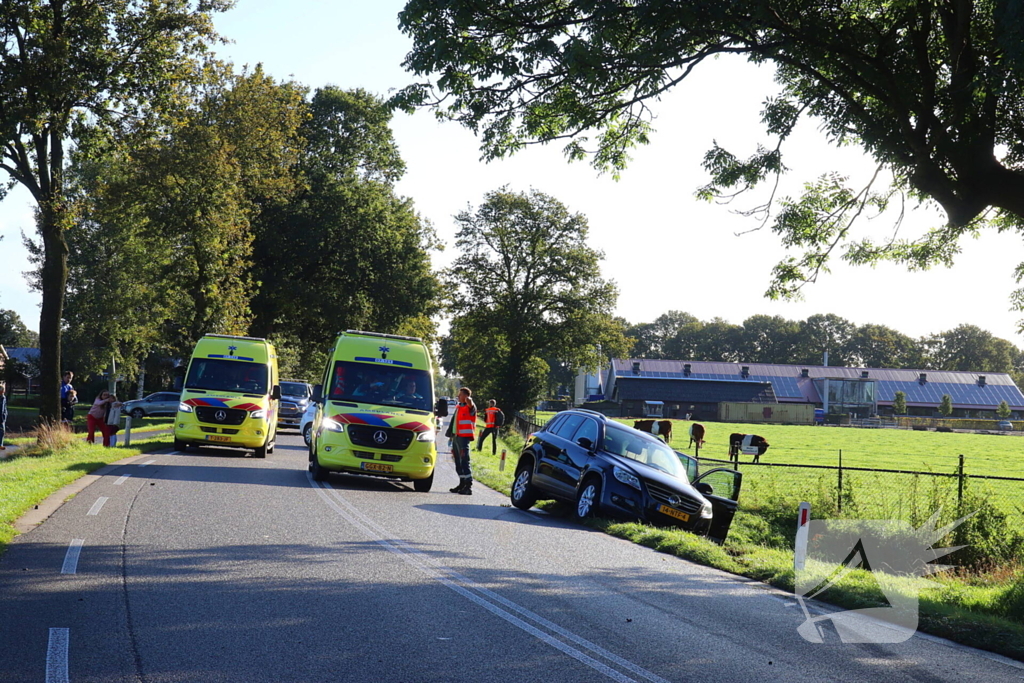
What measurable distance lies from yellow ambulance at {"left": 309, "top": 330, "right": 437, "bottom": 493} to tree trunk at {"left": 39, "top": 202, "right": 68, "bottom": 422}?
11.1m

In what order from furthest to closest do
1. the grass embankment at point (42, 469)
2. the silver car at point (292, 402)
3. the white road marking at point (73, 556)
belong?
the silver car at point (292, 402)
the grass embankment at point (42, 469)
the white road marking at point (73, 556)

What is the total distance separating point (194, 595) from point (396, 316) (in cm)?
4065

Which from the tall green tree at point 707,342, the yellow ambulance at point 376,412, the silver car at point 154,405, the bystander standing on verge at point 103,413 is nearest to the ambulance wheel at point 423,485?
the yellow ambulance at point 376,412

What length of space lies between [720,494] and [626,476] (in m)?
3.15

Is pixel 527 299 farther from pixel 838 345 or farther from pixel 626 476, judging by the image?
pixel 838 345

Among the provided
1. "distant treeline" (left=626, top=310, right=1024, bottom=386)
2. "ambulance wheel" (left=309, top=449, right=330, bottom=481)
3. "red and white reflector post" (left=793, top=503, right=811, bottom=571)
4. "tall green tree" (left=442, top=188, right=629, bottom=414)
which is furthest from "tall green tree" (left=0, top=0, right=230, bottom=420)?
"distant treeline" (left=626, top=310, right=1024, bottom=386)

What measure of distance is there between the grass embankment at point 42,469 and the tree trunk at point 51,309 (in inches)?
106

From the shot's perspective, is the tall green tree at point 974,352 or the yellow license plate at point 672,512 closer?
the yellow license plate at point 672,512

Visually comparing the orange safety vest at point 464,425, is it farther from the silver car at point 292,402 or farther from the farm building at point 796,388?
the farm building at point 796,388

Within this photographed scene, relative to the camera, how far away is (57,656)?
19.0 feet

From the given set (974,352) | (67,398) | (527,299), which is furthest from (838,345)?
(67,398)

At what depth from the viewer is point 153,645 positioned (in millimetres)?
6086

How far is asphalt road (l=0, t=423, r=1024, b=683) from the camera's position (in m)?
5.93

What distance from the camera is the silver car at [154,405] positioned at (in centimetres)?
4912
